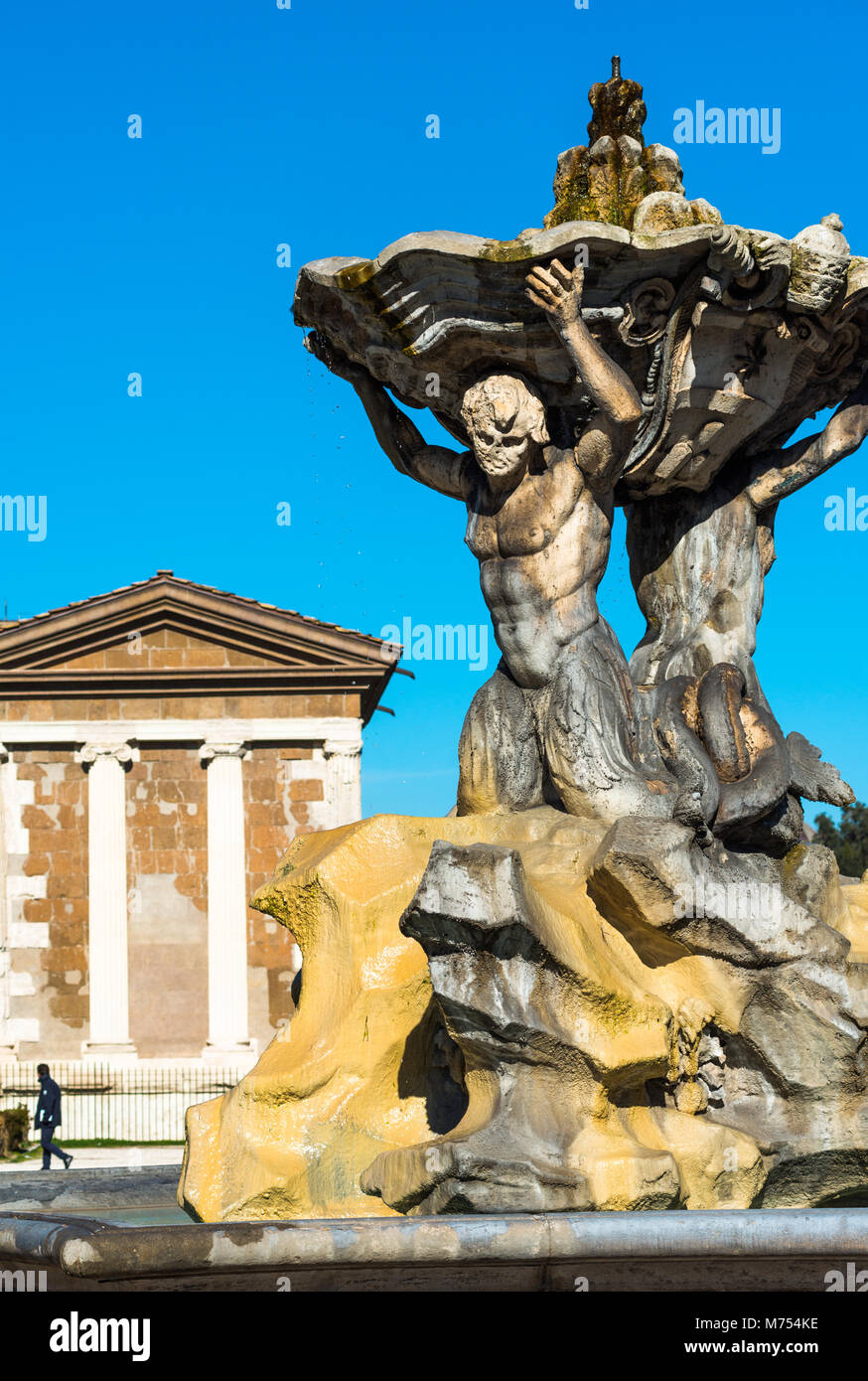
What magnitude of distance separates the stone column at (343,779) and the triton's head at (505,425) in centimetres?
2485

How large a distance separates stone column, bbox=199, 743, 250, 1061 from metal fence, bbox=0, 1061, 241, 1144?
2.70ft

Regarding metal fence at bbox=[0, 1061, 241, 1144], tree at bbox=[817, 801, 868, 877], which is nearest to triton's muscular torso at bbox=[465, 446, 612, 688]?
metal fence at bbox=[0, 1061, 241, 1144]

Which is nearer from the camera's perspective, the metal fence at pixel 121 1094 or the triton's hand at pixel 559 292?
the triton's hand at pixel 559 292

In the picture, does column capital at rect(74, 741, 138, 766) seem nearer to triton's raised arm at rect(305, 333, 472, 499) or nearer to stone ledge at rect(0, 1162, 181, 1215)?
stone ledge at rect(0, 1162, 181, 1215)

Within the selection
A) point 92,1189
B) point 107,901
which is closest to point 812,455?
point 92,1189

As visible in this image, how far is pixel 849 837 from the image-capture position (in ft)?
119

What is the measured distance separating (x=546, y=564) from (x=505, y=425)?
Result: 0.61 m

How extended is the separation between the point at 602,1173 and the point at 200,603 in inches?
1067

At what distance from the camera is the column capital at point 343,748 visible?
32.8m

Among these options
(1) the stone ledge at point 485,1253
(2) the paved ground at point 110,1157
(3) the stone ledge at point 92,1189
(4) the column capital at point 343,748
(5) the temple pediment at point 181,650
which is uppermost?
(5) the temple pediment at point 181,650

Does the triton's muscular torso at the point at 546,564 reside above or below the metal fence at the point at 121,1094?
above

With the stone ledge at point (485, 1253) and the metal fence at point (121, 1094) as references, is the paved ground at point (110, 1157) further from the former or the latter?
the stone ledge at point (485, 1253)

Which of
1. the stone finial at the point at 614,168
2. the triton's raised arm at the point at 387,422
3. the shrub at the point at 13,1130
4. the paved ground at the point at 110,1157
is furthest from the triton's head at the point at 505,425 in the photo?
the shrub at the point at 13,1130
